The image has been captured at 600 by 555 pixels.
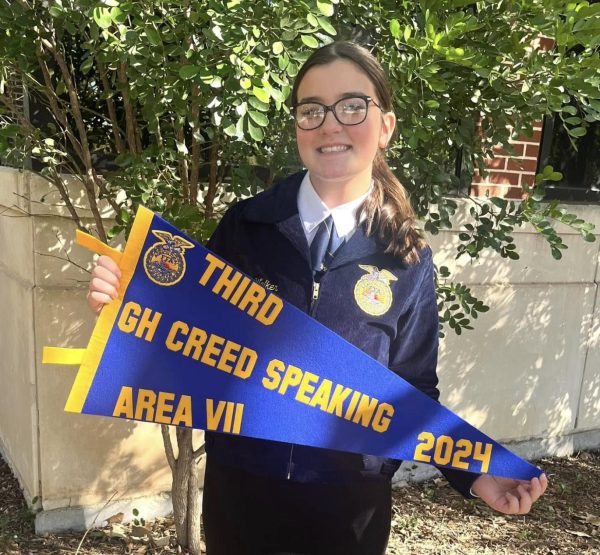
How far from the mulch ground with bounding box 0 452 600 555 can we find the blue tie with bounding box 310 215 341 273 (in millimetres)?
2102

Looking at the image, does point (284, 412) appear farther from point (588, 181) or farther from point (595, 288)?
point (588, 181)

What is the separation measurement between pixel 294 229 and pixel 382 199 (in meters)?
0.26

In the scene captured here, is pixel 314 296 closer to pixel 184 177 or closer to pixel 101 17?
pixel 101 17

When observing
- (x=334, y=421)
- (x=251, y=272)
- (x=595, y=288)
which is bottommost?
(x=334, y=421)

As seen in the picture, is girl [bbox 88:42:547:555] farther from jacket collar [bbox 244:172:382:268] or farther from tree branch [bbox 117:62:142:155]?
tree branch [bbox 117:62:142:155]

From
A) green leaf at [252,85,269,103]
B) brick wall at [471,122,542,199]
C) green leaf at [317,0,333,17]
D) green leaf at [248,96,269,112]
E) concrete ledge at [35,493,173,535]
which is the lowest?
concrete ledge at [35,493,173,535]

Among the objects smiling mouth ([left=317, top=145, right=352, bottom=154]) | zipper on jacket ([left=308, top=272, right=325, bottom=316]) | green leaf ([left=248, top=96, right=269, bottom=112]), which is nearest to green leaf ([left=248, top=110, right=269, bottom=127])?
green leaf ([left=248, top=96, right=269, bottom=112])

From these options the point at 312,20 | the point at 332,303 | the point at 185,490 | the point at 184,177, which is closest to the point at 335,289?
the point at 332,303

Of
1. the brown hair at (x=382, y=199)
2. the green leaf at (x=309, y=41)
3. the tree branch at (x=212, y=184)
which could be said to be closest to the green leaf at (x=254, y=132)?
the brown hair at (x=382, y=199)

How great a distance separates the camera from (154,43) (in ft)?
5.07

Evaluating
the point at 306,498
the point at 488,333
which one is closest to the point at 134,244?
the point at 306,498

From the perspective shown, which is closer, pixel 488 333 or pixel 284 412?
pixel 284 412

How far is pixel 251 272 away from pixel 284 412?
1.21 ft

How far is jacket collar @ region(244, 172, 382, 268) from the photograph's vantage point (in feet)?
4.83
